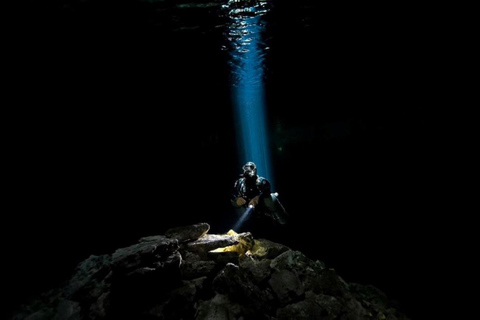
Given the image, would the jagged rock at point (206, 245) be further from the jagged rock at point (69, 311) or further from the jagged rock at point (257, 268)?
the jagged rock at point (69, 311)

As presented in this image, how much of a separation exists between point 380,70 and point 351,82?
107 inches

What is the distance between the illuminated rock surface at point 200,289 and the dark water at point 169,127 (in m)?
2.38

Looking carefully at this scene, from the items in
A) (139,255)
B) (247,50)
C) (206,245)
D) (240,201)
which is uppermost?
(247,50)

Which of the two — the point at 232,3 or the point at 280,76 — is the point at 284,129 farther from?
the point at 232,3

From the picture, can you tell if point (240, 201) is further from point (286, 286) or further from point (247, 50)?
point (247, 50)

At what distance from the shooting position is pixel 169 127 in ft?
57.9

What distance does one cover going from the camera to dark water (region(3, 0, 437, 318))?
607 centimetres

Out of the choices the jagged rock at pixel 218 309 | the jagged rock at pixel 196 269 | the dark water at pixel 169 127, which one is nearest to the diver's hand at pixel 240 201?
the jagged rock at pixel 196 269

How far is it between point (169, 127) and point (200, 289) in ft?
51.5

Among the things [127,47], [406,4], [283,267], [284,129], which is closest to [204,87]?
[127,47]

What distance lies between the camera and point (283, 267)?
13.7 feet

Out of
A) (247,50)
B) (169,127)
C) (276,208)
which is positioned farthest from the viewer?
(169,127)

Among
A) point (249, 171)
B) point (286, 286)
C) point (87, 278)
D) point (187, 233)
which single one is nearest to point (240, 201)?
point (249, 171)

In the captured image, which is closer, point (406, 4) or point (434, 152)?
point (406, 4)
